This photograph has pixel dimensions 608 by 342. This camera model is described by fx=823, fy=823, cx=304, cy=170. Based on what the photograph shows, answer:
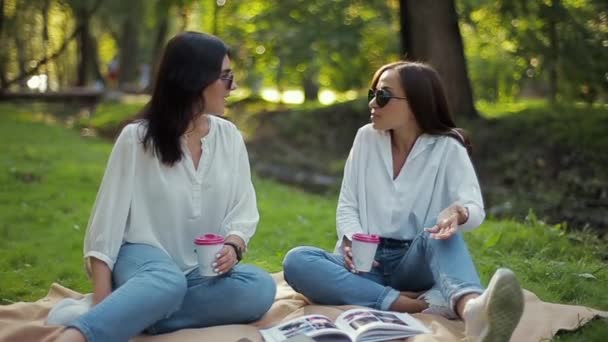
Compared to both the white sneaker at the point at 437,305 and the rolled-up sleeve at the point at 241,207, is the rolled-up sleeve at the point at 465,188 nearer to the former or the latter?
the white sneaker at the point at 437,305

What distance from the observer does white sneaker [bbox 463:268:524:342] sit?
3104mm

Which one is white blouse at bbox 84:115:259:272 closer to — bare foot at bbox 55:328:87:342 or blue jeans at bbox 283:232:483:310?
blue jeans at bbox 283:232:483:310

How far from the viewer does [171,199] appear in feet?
12.2

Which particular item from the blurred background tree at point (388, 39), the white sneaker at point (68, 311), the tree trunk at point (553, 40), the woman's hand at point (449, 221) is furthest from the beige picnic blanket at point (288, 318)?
the tree trunk at point (553, 40)

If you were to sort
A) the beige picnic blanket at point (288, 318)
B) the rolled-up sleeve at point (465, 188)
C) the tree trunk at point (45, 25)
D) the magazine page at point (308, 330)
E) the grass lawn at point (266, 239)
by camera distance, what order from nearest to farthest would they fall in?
the magazine page at point (308, 330), the beige picnic blanket at point (288, 318), the rolled-up sleeve at point (465, 188), the grass lawn at point (266, 239), the tree trunk at point (45, 25)

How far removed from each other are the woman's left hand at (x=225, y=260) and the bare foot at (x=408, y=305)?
0.82 meters

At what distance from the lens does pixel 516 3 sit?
33.7 feet

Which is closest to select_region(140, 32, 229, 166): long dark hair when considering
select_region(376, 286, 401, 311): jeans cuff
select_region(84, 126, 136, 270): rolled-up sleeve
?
select_region(84, 126, 136, 270): rolled-up sleeve

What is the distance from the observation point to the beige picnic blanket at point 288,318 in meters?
3.55

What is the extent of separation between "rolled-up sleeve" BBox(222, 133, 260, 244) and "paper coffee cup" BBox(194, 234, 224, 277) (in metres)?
0.26

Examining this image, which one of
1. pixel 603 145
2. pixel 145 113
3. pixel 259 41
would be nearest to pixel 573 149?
pixel 603 145

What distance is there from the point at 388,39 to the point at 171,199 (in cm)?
1104

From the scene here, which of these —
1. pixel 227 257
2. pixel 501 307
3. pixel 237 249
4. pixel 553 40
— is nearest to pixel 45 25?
pixel 553 40

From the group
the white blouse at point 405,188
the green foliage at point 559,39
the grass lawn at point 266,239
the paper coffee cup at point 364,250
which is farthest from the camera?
the green foliage at point 559,39
